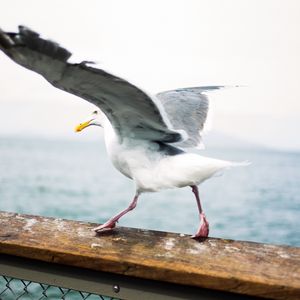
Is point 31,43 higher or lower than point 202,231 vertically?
higher

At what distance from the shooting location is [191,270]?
540 millimetres

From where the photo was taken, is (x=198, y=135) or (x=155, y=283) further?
(x=198, y=135)

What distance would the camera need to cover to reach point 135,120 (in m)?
0.70

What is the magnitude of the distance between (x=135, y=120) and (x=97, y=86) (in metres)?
0.11

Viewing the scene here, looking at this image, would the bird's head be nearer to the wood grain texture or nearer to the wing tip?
the wood grain texture

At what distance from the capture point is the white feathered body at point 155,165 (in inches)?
26.9

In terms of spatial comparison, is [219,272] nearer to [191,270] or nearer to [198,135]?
[191,270]

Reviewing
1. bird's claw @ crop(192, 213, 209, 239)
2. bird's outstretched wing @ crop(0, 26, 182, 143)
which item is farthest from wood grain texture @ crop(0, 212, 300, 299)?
bird's outstretched wing @ crop(0, 26, 182, 143)

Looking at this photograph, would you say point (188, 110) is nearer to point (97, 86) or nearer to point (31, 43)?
point (97, 86)

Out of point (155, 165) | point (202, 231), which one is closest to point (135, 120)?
point (155, 165)

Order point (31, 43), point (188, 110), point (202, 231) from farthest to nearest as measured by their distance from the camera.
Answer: point (188, 110) < point (202, 231) < point (31, 43)

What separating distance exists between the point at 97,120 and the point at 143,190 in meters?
Answer: 0.19

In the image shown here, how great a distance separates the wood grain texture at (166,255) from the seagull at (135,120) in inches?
1.8

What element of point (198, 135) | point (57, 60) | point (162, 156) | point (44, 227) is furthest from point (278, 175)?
point (57, 60)
